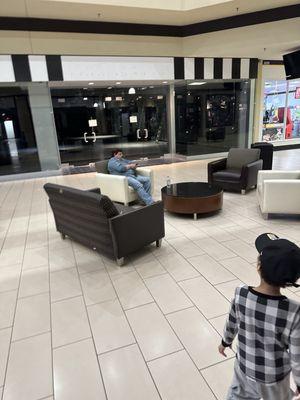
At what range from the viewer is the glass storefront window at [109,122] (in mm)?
9656

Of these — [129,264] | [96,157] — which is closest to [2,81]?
[96,157]

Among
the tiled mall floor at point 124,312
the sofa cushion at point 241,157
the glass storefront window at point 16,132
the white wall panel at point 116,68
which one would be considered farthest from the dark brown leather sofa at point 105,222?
the glass storefront window at point 16,132

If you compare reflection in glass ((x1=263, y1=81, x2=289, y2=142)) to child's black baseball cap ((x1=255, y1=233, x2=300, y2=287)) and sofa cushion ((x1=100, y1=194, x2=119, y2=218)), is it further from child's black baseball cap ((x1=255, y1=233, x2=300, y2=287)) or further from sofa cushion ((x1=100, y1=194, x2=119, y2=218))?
child's black baseball cap ((x1=255, y1=233, x2=300, y2=287))

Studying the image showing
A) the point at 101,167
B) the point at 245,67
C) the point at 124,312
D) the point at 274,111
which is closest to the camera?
the point at 124,312

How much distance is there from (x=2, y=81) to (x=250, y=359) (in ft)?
26.3

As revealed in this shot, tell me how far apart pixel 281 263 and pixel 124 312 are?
1810mm

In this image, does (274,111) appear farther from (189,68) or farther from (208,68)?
(189,68)

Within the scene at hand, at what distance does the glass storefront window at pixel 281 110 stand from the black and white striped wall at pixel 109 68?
2479 mm

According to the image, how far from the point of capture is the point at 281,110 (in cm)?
1122

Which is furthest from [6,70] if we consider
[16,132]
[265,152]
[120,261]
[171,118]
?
[265,152]

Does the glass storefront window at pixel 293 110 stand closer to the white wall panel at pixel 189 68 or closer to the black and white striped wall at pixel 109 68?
the black and white striped wall at pixel 109 68

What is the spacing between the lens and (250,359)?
119cm

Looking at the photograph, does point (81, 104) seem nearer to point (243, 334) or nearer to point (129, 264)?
point (129, 264)

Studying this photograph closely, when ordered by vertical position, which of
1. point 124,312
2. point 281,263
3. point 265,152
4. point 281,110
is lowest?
point 124,312
